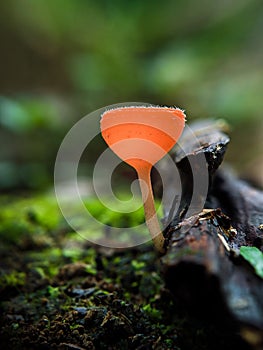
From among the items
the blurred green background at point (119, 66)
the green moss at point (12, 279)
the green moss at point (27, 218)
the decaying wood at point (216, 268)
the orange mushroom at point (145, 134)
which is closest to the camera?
the decaying wood at point (216, 268)

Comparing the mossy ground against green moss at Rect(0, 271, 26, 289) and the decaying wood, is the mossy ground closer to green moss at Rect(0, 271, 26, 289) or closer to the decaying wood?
green moss at Rect(0, 271, 26, 289)

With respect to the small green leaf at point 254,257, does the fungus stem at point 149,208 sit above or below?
above

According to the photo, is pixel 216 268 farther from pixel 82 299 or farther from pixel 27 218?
pixel 27 218

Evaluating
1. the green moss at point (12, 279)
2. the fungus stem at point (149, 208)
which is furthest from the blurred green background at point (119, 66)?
the fungus stem at point (149, 208)

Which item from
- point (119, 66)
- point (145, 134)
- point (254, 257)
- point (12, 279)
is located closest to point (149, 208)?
point (145, 134)

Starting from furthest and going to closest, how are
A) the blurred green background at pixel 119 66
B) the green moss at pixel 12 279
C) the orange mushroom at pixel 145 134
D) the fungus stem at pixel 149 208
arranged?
the blurred green background at pixel 119 66 < the green moss at pixel 12 279 < the fungus stem at pixel 149 208 < the orange mushroom at pixel 145 134

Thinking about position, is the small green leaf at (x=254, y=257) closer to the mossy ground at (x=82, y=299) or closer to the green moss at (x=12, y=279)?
the mossy ground at (x=82, y=299)
